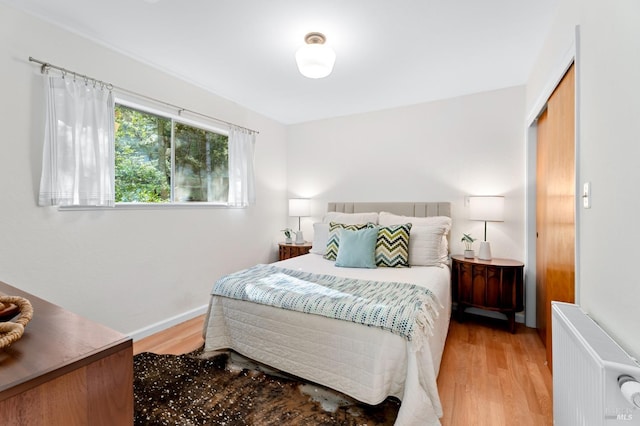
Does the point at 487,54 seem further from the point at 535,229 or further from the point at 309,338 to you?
the point at 309,338

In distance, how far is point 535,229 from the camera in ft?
9.39

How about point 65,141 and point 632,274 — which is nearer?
point 632,274

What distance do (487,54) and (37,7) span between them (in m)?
3.37

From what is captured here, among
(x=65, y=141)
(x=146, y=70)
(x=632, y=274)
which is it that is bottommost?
(x=632, y=274)

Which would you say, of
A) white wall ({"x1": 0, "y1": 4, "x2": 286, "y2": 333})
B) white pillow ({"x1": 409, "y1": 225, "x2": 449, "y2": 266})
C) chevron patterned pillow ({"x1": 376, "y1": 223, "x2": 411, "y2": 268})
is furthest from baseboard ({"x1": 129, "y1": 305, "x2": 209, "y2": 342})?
white pillow ({"x1": 409, "y1": 225, "x2": 449, "y2": 266})

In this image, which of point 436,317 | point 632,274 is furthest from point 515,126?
point 632,274

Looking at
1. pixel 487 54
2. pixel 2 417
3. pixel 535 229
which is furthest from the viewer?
pixel 535 229

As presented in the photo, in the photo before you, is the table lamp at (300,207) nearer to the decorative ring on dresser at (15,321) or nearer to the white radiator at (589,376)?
the white radiator at (589,376)

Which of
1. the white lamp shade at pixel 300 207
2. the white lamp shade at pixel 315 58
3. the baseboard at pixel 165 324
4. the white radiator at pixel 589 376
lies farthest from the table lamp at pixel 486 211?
the baseboard at pixel 165 324

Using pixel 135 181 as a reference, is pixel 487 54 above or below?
above

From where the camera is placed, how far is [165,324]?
2834 millimetres

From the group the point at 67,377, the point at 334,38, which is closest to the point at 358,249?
the point at 334,38

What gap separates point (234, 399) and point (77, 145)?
2.14 metres

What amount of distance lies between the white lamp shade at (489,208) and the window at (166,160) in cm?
282
